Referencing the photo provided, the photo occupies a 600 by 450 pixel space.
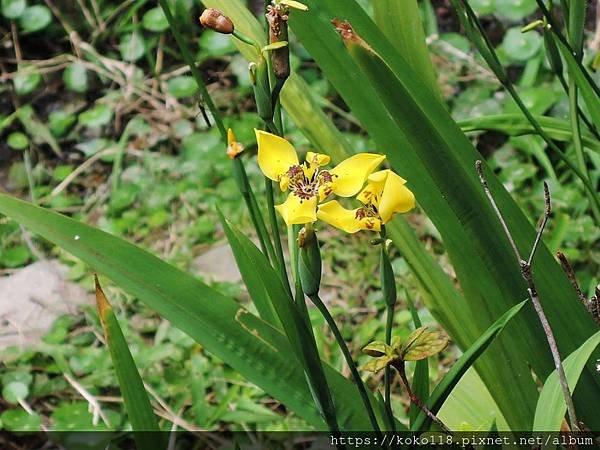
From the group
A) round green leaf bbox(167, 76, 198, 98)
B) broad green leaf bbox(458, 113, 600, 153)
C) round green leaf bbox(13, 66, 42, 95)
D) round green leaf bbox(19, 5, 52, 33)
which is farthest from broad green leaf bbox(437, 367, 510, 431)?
round green leaf bbox(19, 5, 52, 33)

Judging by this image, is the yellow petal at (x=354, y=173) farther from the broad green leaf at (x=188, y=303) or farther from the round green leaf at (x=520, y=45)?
the round green leaf at (x=520, y=45)

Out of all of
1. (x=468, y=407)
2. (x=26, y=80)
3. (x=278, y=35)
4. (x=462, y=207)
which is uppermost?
(x=278, y=35)

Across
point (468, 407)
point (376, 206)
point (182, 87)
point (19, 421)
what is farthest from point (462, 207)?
point (182, 87)

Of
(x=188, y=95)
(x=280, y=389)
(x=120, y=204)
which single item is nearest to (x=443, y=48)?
(x=188, y=95)

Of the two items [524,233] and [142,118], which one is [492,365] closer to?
[524,233]

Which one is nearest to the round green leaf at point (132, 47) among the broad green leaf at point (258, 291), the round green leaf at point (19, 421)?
the round green leaf at point (19, 421)

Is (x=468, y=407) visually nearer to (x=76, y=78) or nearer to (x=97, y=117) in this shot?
(x=97, y=117)
